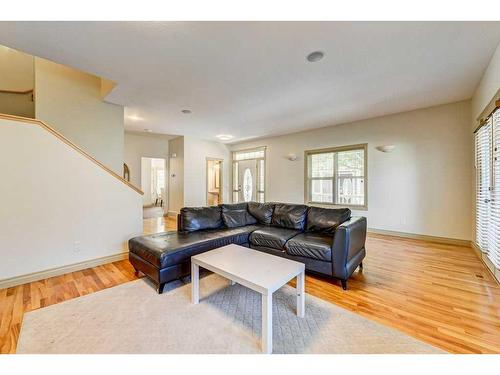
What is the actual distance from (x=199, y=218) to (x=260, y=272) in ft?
5.78

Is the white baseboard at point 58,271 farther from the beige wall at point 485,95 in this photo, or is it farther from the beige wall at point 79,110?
the beige wall at point 485,95

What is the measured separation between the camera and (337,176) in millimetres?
5375

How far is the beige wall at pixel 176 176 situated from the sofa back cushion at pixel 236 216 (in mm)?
3462

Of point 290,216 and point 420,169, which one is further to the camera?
point 420,169

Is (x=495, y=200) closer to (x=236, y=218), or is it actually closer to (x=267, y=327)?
(x=267, y=327)

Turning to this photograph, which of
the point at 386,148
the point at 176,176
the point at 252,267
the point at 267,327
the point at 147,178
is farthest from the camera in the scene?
the point at 147,178

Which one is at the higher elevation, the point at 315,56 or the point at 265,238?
the point at 315,56

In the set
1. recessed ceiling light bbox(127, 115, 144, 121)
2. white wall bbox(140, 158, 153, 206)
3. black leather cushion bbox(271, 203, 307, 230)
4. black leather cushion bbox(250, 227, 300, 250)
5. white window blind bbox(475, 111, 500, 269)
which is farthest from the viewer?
white wall bbox(140, 158, 153, 206)

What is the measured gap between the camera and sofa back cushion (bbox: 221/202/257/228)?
11.5 feet

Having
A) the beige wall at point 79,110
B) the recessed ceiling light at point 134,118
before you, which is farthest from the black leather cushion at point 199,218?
the recessed ceiling light at point 134,118

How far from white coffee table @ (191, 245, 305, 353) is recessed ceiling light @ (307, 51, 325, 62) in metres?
2.23

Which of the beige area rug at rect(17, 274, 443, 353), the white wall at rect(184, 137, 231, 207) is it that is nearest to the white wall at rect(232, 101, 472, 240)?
the beige area rug at rect(17, 274, 443, 353)

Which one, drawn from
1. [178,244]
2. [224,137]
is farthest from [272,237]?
[224,137]

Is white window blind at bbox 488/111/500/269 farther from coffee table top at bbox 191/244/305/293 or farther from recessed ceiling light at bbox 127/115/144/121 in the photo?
recessed ceiling light at bbox 127/115/144/121
